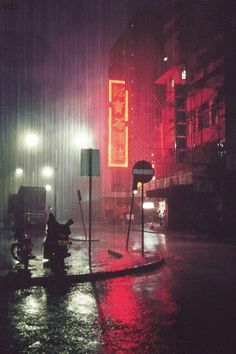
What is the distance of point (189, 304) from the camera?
7492mm

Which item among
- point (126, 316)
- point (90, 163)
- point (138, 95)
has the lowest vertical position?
point (126, 316)

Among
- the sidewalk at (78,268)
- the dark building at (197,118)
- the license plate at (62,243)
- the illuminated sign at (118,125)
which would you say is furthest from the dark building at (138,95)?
the license plate at (62,243)

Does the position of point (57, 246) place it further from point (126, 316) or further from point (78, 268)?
point (126, 316)

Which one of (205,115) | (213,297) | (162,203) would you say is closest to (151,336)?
(213,297)

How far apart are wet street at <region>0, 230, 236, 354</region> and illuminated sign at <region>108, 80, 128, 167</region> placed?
2787cm

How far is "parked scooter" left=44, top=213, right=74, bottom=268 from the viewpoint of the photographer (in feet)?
37.9

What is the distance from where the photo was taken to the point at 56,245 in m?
11.7

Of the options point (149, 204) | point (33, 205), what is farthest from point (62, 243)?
point (149, 204)

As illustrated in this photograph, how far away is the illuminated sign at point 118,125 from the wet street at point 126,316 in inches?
1097

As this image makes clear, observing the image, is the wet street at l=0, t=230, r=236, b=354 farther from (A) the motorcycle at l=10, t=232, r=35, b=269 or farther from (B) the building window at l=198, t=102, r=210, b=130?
(B) the building window at l=198, t=102, r=210, b=130

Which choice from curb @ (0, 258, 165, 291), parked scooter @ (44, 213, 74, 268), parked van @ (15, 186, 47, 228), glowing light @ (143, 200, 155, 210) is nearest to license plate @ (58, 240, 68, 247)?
parked scooter @ (44, 213, 74, 268)

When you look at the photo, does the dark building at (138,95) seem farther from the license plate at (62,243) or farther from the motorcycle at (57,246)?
the license plate at (62,243)

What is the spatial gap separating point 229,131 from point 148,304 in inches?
862

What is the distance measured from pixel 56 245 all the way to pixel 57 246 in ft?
0.14
